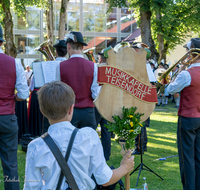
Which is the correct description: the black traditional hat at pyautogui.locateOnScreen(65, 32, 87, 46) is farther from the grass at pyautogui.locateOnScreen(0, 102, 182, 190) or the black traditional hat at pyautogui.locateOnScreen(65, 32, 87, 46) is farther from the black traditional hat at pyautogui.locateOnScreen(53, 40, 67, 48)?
the grass at pyautogui.locateOnScreen(0, 102, 182, 190)

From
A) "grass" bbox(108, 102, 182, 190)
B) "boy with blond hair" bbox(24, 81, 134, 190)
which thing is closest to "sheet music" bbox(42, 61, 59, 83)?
"grass" bbox(108, 102, 182, 190)

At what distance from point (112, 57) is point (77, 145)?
1.30m

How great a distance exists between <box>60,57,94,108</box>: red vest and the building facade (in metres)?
26.8

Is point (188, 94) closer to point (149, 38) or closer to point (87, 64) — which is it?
point (87, 64)

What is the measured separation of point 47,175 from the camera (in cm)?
158

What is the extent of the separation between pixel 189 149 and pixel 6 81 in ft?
8.17

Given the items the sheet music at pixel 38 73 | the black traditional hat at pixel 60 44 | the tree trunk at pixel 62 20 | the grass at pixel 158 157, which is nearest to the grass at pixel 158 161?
the grass at pixel 158 157

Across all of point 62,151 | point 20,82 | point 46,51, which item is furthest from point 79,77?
point 62,151

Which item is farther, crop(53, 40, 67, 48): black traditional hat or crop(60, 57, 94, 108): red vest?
crop(53, 40, 67, 48): black traditional hat

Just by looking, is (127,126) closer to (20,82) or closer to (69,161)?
(69,161)

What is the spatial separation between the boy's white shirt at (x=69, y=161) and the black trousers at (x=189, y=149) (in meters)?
2.03

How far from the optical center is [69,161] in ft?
5.25

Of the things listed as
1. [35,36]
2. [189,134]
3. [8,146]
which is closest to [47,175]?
[8,146]

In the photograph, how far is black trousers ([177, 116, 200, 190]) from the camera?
3.40m
